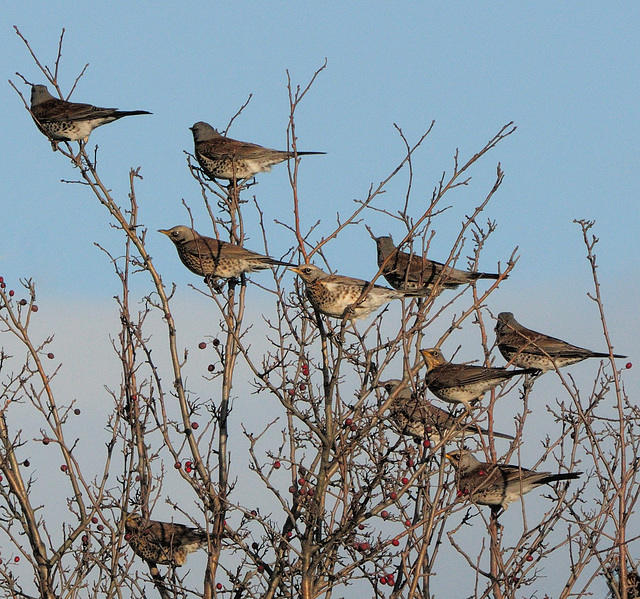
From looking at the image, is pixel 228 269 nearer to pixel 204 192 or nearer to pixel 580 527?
pixel 204 192

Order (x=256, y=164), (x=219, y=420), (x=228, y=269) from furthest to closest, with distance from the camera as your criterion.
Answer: (x=256, y=164) → (x=228, y=269) → (x=219, y=420)

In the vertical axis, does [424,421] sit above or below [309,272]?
below

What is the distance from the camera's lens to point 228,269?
24.6 feet

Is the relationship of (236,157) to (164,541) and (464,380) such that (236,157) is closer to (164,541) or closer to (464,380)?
(464,380)

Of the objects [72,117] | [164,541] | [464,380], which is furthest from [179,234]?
[464,380]

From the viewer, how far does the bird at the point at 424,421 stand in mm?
5109

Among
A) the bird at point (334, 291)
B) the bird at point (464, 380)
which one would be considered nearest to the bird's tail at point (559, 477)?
the bird at point (464, 380)

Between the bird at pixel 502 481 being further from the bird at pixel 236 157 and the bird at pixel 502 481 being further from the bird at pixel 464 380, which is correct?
the bird at pixel 236 157

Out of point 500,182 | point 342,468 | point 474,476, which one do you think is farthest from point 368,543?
point 500,182

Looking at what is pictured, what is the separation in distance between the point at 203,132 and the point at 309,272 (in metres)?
3.98

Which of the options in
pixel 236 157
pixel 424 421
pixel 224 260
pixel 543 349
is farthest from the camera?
pixel 543 349

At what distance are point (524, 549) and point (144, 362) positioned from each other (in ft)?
9.95

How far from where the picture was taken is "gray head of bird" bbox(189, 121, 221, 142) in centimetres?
954

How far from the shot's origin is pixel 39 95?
10.2 meters
